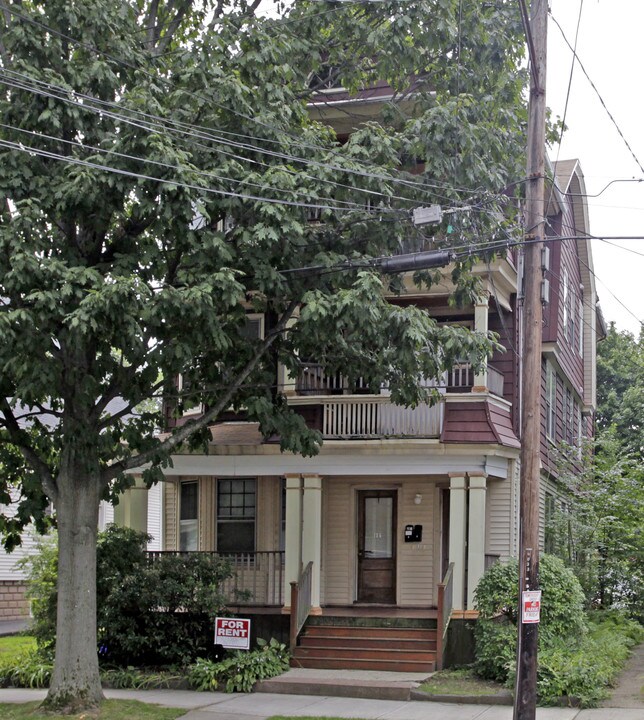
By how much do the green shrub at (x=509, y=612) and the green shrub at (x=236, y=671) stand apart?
11.0 feet

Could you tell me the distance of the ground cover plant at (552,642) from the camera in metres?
15.0

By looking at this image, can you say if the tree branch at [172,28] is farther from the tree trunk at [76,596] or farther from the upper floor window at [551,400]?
the upper floor window at [551,400]

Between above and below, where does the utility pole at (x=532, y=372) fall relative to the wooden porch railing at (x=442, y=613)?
above

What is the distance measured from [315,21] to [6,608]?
20.3 m

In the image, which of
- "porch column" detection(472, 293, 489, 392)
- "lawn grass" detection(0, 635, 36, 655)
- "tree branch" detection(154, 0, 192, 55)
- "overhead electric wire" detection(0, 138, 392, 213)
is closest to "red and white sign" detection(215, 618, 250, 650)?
"lawn grass" detection(0, 635, 36, 655)

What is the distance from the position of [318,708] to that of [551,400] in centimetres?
1181

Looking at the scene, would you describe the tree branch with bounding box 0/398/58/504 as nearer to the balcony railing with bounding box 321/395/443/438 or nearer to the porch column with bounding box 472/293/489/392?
the balcony railing with bounding box 321/395/443/438

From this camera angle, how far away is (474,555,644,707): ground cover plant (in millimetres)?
15047

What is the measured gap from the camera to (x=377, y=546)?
21.1 meters

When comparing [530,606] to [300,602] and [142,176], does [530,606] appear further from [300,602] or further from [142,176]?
[142,176]

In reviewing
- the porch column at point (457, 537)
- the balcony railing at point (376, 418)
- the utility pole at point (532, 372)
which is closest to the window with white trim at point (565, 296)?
the balcony railing at point (376, 418)

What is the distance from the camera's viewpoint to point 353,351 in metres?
15.4

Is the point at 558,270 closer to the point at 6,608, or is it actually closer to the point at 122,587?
the point at 122,587

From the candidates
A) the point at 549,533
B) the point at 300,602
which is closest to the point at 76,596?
the point at 300,602
